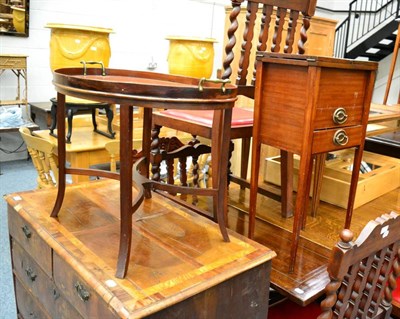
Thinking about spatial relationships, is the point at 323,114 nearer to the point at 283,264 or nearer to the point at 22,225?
the point at 283,264

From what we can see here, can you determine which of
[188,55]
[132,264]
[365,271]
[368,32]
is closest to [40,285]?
[132,264]

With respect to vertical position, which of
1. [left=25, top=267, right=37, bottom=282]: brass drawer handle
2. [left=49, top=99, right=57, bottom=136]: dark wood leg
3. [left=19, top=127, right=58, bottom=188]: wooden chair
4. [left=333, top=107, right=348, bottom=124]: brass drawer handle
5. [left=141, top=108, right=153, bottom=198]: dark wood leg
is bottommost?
[left=25, top=267, right=37, bottom=282]: brass drawer handle

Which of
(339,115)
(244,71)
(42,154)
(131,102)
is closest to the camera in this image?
(131,102)

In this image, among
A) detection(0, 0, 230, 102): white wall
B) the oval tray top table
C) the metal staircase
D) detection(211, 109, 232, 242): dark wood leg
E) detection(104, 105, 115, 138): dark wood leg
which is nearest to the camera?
the oval tray top table

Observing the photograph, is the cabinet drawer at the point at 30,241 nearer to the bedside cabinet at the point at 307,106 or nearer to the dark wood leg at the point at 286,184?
the bedside cabinet at the point at 307,106

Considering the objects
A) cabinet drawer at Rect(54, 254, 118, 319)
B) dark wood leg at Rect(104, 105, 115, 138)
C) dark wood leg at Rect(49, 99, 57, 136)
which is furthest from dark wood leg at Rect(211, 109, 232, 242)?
dark wood leg at Rect(104, 105, 115, 138)

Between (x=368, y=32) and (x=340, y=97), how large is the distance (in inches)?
259

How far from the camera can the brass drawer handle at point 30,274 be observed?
1.38m

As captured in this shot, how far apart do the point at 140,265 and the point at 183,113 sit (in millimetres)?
803

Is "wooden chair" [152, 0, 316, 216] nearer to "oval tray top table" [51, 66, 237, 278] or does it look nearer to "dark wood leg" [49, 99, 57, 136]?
"oval tray top table" [51, 66, 237, 278]

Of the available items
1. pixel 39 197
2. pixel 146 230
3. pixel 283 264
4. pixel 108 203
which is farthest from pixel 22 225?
pixel 283 264

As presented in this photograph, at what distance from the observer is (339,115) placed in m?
1.33

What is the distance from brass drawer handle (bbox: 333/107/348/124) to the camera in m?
1.31

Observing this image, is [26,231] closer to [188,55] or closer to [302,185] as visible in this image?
[302,185]
